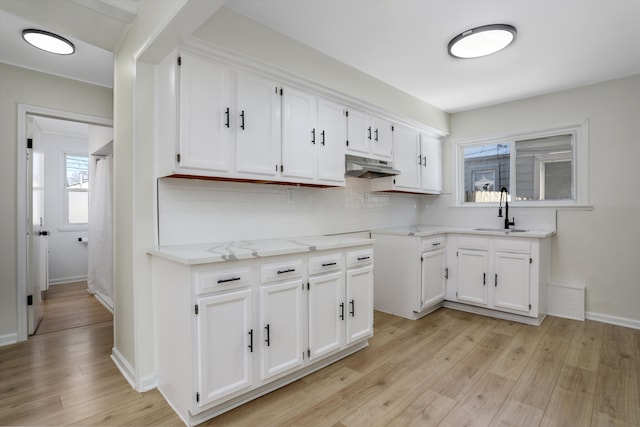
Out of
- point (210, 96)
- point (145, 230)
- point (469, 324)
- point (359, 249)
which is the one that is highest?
point (210, 96)

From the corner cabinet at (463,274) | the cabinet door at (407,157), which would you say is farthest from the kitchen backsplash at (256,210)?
the corner cabinet at (463,274)

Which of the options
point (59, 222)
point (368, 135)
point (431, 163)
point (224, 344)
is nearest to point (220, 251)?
point (224, 344)

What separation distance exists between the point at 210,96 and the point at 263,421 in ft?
6.55

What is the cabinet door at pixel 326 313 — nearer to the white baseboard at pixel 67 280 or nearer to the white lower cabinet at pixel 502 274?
the white lower cabinet at pixel 502 274

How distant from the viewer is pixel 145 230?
2078mm

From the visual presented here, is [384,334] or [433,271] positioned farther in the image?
[433,271]

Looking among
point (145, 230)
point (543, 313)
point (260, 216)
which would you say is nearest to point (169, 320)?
point (145, 230)

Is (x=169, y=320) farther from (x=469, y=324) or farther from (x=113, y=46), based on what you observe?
(x=469, y=324)

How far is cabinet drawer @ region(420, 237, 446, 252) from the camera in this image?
3.41 meters

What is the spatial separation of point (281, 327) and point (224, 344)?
1.25 ft

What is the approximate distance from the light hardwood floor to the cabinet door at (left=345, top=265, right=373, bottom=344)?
0.20 m

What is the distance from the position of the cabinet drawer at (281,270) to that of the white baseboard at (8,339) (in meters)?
2.61

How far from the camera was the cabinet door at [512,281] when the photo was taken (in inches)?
128

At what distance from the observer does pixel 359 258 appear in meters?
2.56
